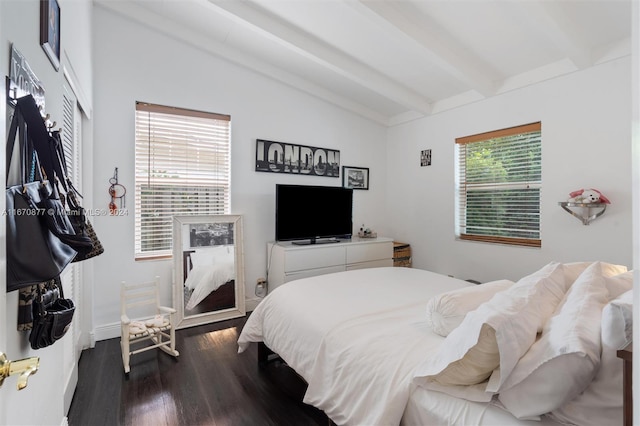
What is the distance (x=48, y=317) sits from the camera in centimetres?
101

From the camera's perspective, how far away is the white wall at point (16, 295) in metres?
0.83

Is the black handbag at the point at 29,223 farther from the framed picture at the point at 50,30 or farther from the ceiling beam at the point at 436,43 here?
the ceiling beam at the point at 436,43

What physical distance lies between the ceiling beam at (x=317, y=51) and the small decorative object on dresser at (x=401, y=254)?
6.00 ft

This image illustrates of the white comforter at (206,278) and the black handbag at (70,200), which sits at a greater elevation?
the black handbag at (70,200)

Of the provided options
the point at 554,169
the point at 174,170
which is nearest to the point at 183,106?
the point at 174,170

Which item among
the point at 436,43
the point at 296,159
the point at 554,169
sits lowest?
the point at 554,169

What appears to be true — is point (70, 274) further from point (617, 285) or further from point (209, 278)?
point (617, 285)

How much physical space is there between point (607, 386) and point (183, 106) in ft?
12.1

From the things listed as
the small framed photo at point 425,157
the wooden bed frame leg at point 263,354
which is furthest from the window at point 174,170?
the small framed photo at point 425,157

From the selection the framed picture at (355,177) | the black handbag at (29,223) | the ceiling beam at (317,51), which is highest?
the ceiling beam at (317,51)

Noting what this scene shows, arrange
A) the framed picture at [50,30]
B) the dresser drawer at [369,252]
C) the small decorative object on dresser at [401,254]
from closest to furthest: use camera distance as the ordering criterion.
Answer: the framed picture at [50,30] < the dresser drawer at [369,252] < the small decorative object on dresser at [401,254]

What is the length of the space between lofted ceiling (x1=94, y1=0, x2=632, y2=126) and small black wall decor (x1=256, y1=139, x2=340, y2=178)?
833mm

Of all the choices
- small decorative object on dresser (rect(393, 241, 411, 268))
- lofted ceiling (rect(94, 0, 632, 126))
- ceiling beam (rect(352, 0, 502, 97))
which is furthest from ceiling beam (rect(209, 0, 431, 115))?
small decorative object on dresser (rect(393, 241, 411, 268))

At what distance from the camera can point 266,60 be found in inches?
144
